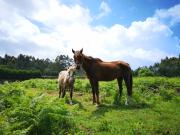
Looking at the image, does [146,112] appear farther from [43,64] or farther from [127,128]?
[43,64]

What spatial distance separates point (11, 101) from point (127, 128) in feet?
14.5

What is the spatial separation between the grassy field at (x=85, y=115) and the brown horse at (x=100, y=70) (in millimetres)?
1105

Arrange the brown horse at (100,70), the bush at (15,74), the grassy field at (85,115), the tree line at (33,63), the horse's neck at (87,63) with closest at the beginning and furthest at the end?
the grassy field at (85,115) → the brown horse at (100,70) → the horse's neck at (87,63) → the bush at (15,74) → the tree line at (33,63)

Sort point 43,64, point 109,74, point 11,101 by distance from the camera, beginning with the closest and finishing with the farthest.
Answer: point 11,101 → point 109,74 → point 43,64

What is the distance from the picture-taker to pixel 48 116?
11016mm

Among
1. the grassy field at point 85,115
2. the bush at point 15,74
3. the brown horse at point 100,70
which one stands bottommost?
the grassy field at point 85,115

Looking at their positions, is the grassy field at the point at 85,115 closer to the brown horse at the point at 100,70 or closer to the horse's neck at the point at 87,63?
the brown horse at the point at 100,70

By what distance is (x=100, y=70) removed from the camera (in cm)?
1858

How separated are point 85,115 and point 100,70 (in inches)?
168

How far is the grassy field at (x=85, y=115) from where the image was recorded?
10.6m

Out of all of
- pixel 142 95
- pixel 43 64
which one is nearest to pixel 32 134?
pixel 142 95

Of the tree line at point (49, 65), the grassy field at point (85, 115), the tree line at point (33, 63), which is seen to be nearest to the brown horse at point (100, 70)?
the grassy field at point (85, 115)

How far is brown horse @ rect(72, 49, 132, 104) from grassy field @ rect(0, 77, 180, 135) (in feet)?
3.62

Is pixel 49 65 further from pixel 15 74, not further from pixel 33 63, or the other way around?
pixel 15 74
